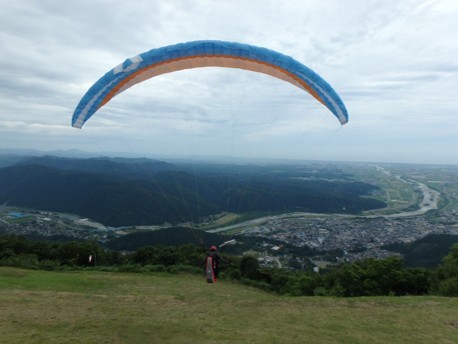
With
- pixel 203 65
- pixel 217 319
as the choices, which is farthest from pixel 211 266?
pixel 203 65

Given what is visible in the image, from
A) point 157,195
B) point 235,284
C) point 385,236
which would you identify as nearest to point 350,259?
point 385,236

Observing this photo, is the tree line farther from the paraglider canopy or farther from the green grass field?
the paraglider canopy

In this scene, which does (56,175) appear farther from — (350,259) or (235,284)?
(235,284)

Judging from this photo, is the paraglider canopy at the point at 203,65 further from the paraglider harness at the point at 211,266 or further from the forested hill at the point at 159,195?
the forested hill at the point at 159,195

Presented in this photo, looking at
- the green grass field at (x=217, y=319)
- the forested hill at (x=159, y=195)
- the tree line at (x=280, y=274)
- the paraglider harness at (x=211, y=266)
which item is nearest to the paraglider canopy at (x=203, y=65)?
the green grass field at (x=217, y=319)

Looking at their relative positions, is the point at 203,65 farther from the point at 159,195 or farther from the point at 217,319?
the point at 159,195

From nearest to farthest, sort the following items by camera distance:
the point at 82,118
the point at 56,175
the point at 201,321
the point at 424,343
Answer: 1. the point at 424,343
2. the point at 201,321
3. the point at 82,118
4. the point at 56,175

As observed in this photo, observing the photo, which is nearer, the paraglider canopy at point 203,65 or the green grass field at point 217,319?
the green grass field at point 217,319
